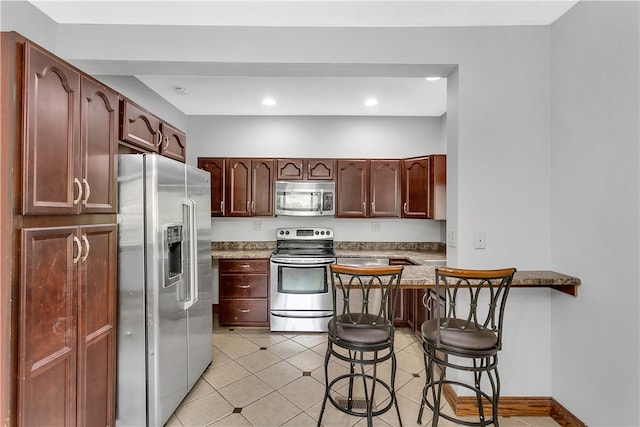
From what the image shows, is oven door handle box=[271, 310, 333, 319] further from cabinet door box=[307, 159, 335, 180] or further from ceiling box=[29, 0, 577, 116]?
ceiling box=[29, 0, 577, 116]

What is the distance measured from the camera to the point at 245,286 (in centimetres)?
358

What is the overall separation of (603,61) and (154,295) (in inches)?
114

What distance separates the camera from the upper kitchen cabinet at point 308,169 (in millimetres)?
3848

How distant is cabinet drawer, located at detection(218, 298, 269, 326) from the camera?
3586 millimetres

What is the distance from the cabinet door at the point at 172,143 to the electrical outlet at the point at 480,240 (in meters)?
2.41

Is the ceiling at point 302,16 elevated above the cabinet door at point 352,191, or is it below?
above

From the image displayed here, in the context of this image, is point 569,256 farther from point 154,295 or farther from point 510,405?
point 154,295

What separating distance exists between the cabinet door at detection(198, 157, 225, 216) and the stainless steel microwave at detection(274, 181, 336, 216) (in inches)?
27.5

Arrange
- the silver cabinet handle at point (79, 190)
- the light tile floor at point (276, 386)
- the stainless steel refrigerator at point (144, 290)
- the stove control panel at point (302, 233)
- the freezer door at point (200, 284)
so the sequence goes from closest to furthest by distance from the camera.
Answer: the silver cabinet handle at point (79, 190) < the stainless steel refrigerator at point (144, 290) < the light tile floor at point (276, 386) < the freezer door at point (200, 284) < the stove control panel at point (302, 233)

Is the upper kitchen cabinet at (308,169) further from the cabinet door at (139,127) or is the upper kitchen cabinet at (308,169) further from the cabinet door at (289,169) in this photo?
the cabinet door at (139,127)

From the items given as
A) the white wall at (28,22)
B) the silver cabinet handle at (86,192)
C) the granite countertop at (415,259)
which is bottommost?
the granite countertop at (415,259)

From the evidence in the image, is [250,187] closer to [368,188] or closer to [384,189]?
[368,188]

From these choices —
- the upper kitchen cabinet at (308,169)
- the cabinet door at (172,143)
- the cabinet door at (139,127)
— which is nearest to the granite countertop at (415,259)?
the upper kitchen cabinet at (308,169)

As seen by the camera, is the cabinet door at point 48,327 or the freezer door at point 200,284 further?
the freezer door at point 200,284
